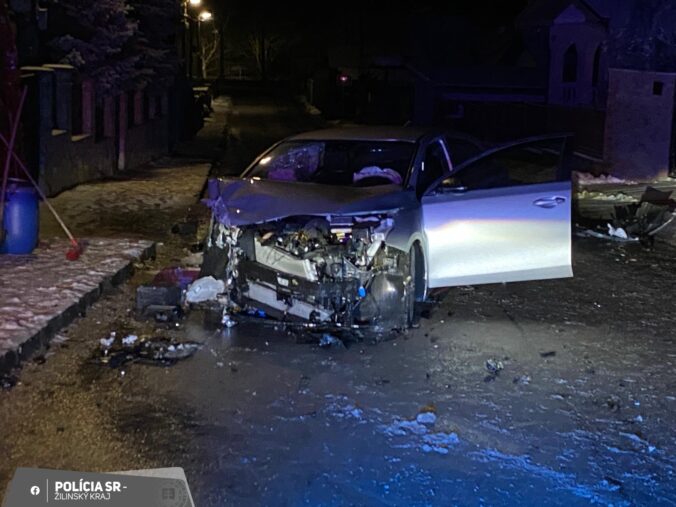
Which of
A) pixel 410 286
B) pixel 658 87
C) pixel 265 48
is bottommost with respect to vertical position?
pixel 410 286

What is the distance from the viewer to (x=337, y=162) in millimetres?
9023

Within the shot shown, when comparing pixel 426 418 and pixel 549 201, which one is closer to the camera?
pixel 426 418

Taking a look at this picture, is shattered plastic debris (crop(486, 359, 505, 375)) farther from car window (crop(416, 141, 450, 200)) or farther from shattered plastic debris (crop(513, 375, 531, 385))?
car window (crop(416, 141, 450, 200))

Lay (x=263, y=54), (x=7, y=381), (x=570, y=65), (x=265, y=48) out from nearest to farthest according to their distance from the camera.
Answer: (x=7, y=381) < (x=570, y=65) < (x=263, y=54) < (x=265, y=48)

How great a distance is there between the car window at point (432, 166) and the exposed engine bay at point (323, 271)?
1.14 meters

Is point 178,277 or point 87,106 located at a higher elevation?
point 87,106

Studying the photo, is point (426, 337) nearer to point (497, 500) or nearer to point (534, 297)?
point (534, 297)

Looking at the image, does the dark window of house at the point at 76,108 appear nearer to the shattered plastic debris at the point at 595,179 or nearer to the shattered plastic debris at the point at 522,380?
the shattered plastic debris at the point at 595,179

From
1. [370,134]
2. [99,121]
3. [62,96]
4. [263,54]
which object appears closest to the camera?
[370,134]

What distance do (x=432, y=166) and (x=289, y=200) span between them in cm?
193

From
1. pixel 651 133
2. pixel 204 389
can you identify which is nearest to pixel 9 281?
pixel 204 389

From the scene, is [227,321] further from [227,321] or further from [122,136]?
[122,136]

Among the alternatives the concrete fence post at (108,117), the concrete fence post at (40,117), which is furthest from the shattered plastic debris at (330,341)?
the concrete fence post at (108,117)

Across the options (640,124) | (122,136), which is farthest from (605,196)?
(122,136)
